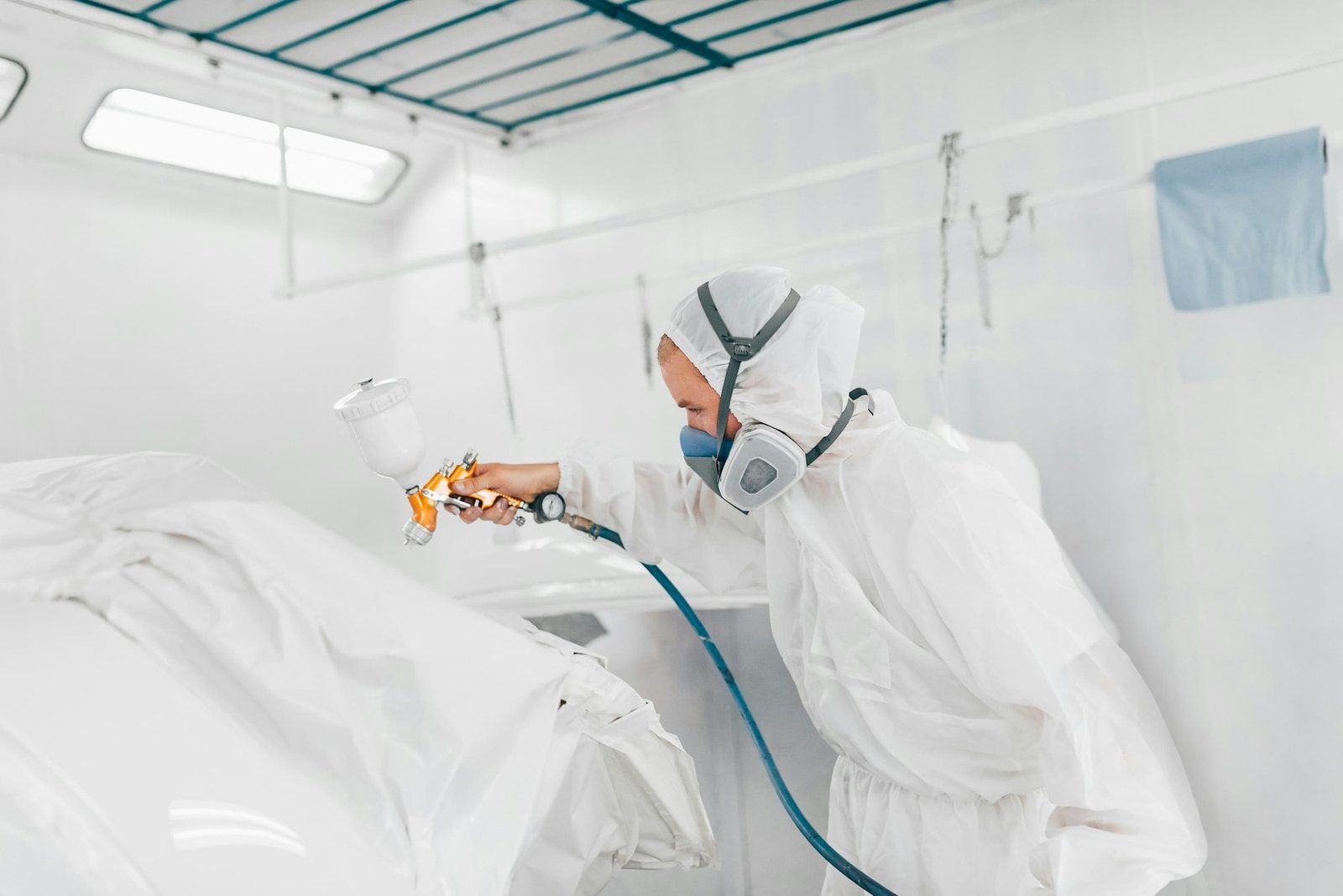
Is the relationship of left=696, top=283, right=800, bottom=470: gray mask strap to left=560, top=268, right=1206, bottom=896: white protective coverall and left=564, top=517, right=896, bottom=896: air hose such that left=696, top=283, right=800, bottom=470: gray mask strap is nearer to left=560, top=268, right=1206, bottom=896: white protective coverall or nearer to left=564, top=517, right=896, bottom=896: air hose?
left=560, top=268, right=1206, bottom=896: white protective coverall

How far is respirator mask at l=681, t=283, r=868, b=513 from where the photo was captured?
5.02ft

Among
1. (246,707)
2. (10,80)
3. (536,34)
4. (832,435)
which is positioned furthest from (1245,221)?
(10,80)

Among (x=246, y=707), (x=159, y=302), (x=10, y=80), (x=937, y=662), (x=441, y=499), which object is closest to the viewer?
(x=246, y=707)

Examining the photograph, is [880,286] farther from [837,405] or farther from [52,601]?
[52,601]

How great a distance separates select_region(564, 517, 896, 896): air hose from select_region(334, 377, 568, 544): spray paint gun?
30 centimetres

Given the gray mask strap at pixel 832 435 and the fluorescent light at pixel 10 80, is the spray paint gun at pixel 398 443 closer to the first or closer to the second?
the gray mask strap at pixel 832 435

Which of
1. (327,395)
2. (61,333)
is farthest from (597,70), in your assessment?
(61,333)

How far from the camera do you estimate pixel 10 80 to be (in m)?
2.58

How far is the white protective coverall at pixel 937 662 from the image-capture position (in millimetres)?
1301

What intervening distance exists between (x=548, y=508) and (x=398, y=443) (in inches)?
13.0

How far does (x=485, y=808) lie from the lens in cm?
130

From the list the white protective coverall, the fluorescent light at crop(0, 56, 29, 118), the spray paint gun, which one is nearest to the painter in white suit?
the white protective coverall

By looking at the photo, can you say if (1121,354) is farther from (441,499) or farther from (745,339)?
(441,499)

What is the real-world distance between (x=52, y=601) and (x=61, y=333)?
190cm
